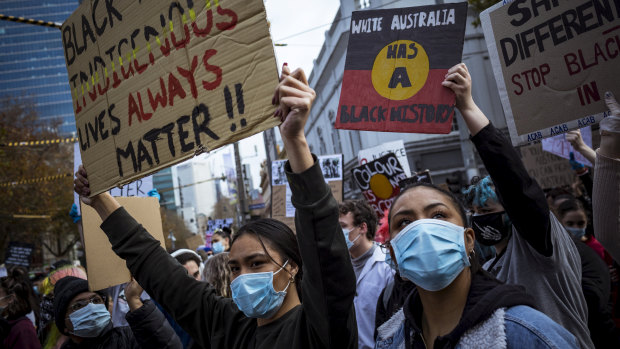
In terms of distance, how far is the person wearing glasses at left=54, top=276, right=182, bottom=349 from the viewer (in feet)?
10.2

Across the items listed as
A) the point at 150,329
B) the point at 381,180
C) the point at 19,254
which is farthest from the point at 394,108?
the point at 19,254

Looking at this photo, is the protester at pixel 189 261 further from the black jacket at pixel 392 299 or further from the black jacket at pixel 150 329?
the black jacket at pixel 392 299

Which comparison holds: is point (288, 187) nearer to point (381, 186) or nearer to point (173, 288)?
point (381, 186)

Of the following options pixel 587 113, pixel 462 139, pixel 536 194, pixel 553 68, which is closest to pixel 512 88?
pixel 553 68

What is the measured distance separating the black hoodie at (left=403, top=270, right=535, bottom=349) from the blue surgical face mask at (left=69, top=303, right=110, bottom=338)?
253cm

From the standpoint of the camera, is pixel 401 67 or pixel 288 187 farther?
pixel 288 187

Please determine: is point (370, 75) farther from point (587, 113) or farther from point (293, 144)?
point (293, 144)

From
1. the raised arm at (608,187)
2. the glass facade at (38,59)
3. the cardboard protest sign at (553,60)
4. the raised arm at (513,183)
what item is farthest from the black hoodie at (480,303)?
the glass facade at (38,59)

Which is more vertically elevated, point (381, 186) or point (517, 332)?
point (381, 186)

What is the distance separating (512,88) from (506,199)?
3.62 feet

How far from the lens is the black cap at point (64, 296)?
3572 millimetres

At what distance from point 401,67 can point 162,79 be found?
60.2 inches

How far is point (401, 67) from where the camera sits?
313 cm

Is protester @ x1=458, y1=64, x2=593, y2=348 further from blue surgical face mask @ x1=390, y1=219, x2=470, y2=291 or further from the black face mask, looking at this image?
blue surgical face mask @ x1=390, y1=219, x2=470, y2=291
